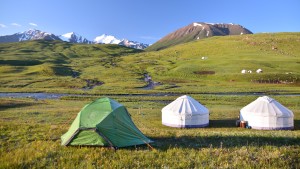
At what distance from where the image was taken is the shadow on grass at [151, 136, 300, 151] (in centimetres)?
1509

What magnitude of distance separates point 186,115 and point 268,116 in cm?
851

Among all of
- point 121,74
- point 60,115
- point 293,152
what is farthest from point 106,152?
point 121,74

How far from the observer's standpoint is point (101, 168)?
11.2 meters

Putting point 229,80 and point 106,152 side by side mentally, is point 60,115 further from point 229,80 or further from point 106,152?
point 229,80

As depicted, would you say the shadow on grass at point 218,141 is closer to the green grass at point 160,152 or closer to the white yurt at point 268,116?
the green grass at point 160,152

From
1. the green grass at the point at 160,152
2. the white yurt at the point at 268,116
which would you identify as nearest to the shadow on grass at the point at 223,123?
the white yurt at the point at 268,116

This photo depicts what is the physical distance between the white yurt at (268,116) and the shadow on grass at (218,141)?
1630cm

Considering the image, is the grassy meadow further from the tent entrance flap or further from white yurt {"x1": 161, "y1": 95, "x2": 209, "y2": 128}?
white yurt {"x1": 161, "y1": 95, "x2": 209, "y2": 128}

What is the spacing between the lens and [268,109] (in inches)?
1292

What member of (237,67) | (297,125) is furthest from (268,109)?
(237,67)

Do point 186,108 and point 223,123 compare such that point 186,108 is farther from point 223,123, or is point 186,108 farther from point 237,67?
point 237,67

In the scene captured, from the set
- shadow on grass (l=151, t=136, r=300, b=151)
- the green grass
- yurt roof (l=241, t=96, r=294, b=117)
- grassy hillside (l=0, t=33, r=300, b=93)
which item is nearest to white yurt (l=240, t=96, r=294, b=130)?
yurt roof (l=241, t=96, r=294, b=117)

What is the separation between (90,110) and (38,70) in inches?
4376

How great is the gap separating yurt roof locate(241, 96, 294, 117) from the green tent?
67.2 ft
